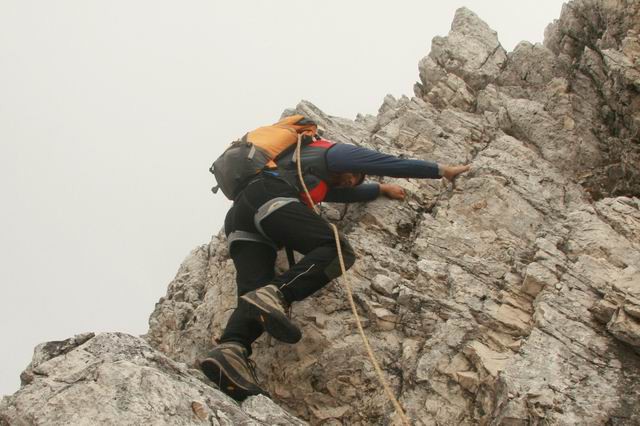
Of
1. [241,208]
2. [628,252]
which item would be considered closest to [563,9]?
[628,252]

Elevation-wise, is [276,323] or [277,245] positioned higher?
[277,245]

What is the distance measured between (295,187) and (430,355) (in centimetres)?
332

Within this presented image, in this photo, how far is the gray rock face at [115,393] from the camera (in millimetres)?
6941

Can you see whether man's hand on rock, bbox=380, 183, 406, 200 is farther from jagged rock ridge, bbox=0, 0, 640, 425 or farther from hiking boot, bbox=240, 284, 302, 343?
hiking boot, bbox=240, 284, 302, 343

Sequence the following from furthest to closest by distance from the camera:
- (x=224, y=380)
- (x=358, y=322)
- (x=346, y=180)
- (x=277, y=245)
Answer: (x=346, y=180)
(x=277, y=245)
(x=358, y=322)
(x=224, y=380)

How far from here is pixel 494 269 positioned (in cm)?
1072

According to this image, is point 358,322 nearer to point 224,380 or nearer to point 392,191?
point 224,380

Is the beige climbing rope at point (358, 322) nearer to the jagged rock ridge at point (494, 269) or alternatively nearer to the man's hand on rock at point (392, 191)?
the jagged rock ridge at point (494, 269)

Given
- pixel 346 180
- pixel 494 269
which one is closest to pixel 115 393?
pixel 346 180

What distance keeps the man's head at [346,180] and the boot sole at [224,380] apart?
13.4 ft

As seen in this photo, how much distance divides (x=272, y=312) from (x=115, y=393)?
2384 mm

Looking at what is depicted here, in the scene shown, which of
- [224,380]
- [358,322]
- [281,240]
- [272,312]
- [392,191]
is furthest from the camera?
[392,191]

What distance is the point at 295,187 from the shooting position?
1088cm

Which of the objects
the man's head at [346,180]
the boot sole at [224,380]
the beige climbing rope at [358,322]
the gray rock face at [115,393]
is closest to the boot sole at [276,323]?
the boot sole at [224,380]
